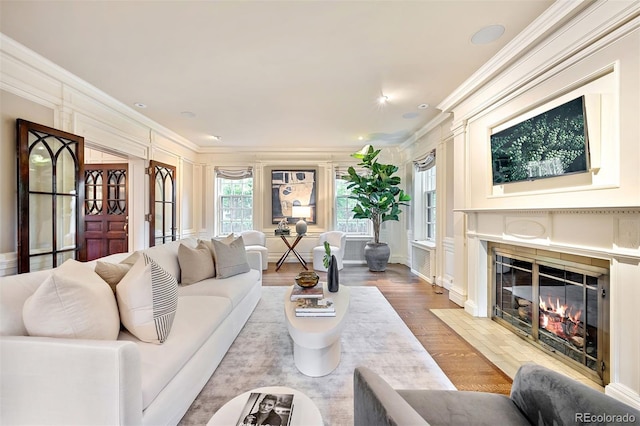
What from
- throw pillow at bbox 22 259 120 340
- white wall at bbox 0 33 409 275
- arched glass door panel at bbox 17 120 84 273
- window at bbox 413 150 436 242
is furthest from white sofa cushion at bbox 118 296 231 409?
window at bbox 413 150 436 242

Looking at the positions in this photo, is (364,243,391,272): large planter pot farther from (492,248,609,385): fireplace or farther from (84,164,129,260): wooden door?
(84,164,129,260): wooden door

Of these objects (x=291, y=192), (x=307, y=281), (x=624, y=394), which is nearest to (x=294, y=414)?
(x=307, y=281)

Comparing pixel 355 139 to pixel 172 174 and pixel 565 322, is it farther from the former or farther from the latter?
pixel 565 322

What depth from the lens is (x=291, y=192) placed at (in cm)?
609

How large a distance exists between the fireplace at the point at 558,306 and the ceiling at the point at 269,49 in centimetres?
200

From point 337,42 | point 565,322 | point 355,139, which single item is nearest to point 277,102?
point 337,42

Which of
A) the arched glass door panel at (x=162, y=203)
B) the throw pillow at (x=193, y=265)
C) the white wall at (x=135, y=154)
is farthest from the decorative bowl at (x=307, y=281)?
the arched glass door panel at (x=162, y=203)

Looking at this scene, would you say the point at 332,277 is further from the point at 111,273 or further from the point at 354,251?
the point at 354,251

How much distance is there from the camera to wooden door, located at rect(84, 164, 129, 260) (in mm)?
4777

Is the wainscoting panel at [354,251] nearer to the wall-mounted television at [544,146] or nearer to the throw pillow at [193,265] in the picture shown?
the wall-mounted television at [544,146]

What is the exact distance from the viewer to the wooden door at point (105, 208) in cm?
478

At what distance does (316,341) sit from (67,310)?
132 centimetres

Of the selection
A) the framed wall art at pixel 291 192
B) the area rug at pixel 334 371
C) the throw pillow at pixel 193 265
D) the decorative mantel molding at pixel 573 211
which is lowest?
the area rug at pixel 334 371

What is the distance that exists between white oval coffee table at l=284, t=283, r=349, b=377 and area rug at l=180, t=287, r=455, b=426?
0.06 meters
